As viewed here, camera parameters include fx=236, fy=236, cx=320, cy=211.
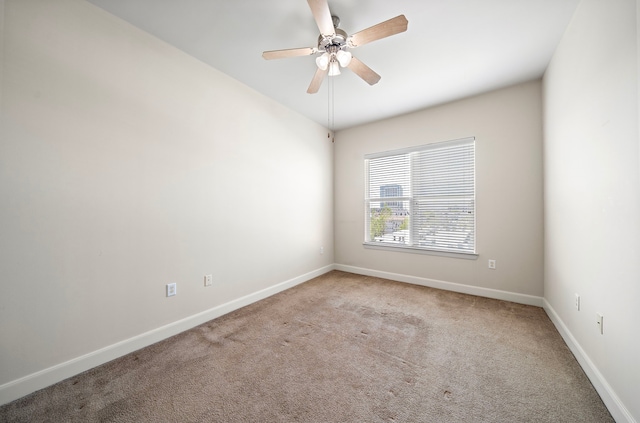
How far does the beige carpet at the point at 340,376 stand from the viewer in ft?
4.35

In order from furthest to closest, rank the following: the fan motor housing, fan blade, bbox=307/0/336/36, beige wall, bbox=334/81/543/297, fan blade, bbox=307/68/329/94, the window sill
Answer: the window sill, beige wall, bbox=334/81/543/297, fan blade, bbox=307/68/329/94, the fan motor housing, fan blade, bbox=307/0/336/36

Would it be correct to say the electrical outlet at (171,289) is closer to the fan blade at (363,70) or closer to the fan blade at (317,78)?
the fan blade at (317,78)

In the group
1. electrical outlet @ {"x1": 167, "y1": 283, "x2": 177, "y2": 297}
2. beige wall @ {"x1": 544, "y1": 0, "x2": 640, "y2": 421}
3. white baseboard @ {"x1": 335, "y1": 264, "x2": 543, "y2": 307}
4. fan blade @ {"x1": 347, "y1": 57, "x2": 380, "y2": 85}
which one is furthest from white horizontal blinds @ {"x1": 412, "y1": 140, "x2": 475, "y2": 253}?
electrical outlet @ {"x1": 167, "y1": 283, "x2": 177, "y2": 297}

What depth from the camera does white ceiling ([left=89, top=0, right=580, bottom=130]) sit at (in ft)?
5.71

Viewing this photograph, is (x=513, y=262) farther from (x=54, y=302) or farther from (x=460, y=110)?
(x=54, y=302)

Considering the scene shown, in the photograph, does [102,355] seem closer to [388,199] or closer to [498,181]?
[388,199]

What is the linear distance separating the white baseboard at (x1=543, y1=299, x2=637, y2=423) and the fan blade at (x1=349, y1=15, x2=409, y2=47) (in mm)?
2427

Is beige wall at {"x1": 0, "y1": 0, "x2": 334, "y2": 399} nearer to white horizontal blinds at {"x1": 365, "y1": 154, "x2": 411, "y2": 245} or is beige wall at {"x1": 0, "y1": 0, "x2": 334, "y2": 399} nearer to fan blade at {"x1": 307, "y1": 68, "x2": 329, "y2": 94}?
fan blade at {"x1": 307, "y1": 68, "x2": 329, "y2": 94}

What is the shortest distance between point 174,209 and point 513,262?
3.81m

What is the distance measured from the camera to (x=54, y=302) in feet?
5.16

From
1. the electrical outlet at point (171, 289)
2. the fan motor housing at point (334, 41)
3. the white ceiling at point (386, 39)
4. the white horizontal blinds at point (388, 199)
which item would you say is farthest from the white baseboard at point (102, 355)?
the fan motor housing at point (334, 41)

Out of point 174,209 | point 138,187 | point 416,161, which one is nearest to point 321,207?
point 416,161

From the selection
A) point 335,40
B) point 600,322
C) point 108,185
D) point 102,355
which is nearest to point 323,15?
point 335,40

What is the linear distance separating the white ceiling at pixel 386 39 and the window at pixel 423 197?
2.82 feet
